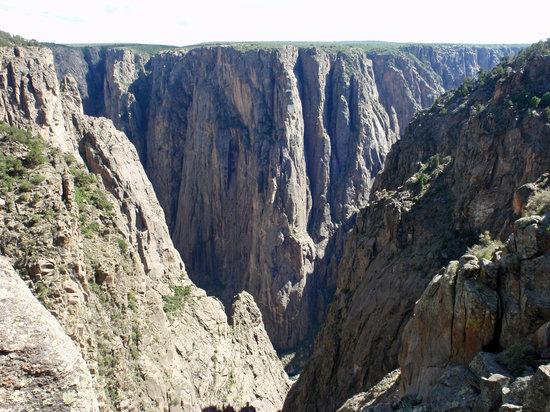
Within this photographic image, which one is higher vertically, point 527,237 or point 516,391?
point 527,237

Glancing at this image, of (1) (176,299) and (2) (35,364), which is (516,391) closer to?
(2) (35,364)

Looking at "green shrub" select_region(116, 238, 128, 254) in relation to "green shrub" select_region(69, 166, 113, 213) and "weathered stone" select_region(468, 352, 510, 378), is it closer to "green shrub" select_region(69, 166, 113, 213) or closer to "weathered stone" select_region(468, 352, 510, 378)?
"green shrub" select_region(69, 166, 113, 213)

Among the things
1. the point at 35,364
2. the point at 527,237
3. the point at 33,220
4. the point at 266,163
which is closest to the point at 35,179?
the point at 33,220

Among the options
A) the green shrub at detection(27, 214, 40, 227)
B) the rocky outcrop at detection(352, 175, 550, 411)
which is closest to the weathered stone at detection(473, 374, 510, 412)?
the rocky outcrop at detection(352, 175, 550, 411)

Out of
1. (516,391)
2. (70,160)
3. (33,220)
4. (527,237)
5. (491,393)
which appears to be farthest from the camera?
(70,160)

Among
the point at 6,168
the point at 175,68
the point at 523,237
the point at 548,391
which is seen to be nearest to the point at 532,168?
the point at 523,237

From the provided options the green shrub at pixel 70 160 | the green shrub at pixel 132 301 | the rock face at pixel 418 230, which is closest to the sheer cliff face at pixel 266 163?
the rock face at pixel 418 230

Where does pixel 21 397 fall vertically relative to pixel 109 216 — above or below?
below

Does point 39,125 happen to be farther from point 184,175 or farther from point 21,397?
point 184,175
